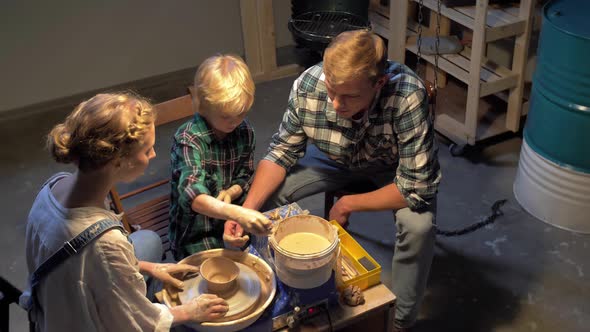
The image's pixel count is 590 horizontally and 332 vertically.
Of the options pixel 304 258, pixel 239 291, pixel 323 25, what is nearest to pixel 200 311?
pixel 239 291

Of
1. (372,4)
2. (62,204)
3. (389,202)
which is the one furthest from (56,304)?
(372,4)

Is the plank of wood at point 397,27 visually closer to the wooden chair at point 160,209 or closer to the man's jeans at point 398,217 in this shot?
the man's jeans at point 398,217

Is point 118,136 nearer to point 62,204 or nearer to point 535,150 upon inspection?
point 62,204

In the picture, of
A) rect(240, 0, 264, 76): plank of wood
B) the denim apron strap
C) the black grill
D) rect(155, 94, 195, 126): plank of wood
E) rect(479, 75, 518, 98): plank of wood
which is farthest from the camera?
rect(240, 0, 264, 76): plank of wood

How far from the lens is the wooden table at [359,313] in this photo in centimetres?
161

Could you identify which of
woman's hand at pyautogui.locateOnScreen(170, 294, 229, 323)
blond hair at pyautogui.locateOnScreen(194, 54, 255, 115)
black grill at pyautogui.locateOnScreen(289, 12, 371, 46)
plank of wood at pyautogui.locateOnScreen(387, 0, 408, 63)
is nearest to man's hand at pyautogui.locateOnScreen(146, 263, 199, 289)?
woman's hand at pyautogui.locateOnScreen(170, 294, 229, 323)

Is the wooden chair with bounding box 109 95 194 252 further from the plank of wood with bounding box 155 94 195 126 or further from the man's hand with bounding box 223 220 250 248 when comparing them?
the man's hand with bounding box 223 220 250 248

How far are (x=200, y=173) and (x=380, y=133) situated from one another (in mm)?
655

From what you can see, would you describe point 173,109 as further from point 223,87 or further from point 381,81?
point 381,81

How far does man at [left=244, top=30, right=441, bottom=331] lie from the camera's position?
1.88 m

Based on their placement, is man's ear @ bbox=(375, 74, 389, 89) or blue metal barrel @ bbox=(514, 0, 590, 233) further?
blue metal barrel @ bbox=(514, 0, 590, 233)

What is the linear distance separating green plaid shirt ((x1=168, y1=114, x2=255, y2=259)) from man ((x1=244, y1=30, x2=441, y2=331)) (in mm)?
152

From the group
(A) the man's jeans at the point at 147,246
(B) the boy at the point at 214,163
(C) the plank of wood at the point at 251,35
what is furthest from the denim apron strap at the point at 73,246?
(C) the plank of wood at the point at 251,35

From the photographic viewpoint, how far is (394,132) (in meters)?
2.08
